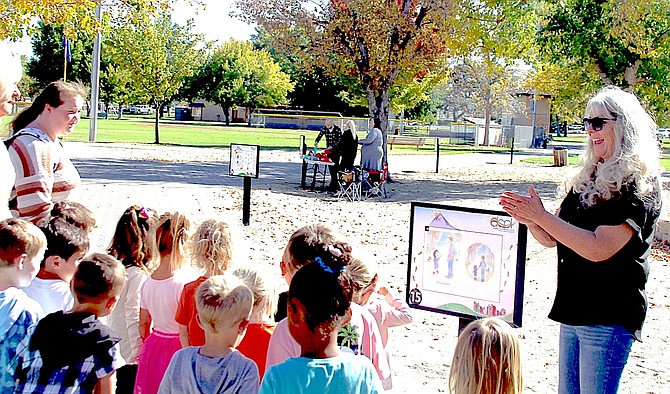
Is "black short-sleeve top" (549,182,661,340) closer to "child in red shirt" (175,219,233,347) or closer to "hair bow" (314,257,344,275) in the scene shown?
"hair bow" (314,257,344,275)

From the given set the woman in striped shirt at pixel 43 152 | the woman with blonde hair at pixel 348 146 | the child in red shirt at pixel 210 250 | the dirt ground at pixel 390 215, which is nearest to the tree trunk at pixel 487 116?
the dirt ground at pixel 390 215

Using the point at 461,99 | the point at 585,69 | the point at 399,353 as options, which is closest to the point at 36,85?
the point at 461,99

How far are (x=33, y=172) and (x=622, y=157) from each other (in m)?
3.50

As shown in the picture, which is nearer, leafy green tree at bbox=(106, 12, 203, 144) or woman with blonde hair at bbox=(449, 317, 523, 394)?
woman with blonde hair at bbox=(449, 317, 523, 394)

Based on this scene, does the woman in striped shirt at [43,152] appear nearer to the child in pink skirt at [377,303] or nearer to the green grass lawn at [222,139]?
the child in pink skirt at [377,303]

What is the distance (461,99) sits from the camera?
79688 mm

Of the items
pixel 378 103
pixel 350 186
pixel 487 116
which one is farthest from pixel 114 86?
pixel 350 186

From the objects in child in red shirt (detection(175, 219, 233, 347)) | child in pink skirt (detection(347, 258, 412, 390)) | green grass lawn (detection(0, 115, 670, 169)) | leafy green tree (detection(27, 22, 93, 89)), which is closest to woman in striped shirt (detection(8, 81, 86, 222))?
child in red shirt (detection(175, 219, 233, 347))

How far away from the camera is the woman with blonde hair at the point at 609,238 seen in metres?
3.27

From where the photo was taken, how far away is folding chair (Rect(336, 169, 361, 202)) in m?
17.5

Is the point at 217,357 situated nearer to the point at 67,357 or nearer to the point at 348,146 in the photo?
the point at 67,357

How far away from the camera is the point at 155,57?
40.2 meters

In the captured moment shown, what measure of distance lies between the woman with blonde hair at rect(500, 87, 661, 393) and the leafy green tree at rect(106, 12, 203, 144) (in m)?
36.8

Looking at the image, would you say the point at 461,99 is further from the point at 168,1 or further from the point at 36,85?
the point at 168,1
